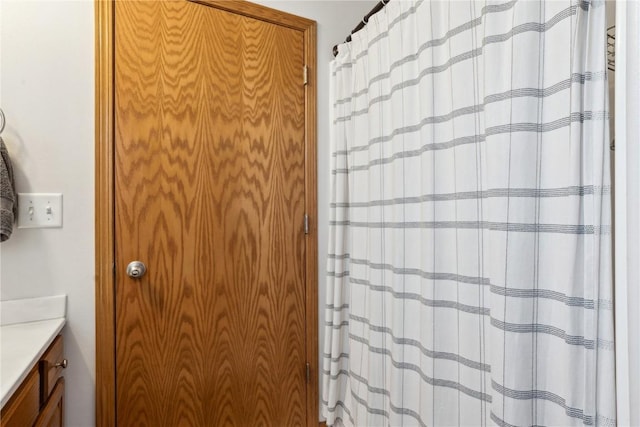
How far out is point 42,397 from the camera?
917 mm

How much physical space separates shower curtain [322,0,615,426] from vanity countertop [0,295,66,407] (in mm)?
1034

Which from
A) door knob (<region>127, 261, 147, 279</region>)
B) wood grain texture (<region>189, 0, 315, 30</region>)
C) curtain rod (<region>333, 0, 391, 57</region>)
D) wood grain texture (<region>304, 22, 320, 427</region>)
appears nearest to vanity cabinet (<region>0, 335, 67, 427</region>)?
door knob (<region>127, 261, 147, 279</region>)

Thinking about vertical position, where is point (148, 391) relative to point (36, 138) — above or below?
below

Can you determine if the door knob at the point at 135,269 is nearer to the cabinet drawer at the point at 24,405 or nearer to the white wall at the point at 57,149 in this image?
the white wall at the point at 57,149

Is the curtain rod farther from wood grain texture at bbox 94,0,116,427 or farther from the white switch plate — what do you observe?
the white switch plate

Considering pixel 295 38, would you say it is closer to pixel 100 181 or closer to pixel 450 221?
pixel 100 181

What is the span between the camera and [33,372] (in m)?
0.86

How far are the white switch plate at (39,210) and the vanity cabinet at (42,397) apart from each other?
390mm

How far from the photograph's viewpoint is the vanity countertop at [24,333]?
721mm

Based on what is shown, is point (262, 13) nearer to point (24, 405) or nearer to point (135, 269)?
point (135, 269)

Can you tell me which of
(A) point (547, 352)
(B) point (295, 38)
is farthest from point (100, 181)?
(A) point (547, 352)

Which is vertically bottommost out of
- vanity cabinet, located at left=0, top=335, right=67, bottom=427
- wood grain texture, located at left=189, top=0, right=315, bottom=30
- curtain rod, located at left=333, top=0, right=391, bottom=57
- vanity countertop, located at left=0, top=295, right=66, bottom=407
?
vanity cabinet, located at left=0, top=335, right=67, bottom=427

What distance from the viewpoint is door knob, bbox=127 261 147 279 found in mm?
1257

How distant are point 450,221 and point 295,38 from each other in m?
1.17
